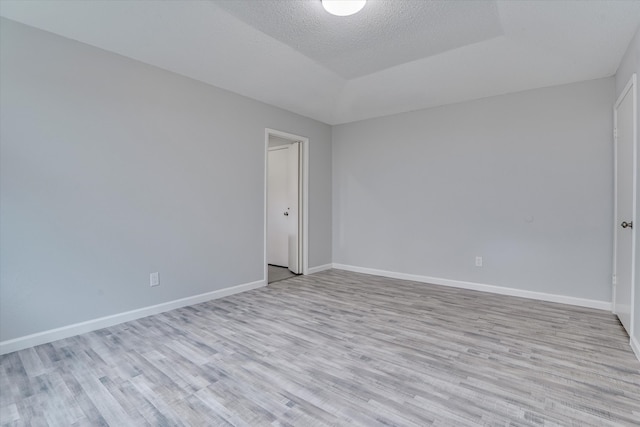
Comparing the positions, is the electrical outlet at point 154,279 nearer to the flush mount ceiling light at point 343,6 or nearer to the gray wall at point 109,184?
the gray wall at point 109,184

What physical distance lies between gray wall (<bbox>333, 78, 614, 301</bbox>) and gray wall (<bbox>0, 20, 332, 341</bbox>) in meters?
1.94

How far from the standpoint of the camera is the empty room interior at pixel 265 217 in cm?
185

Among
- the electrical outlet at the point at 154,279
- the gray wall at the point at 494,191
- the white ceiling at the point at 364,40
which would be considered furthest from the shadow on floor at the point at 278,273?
the white ceiling at the point at 364,40

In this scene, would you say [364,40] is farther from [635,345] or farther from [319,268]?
[319,268]

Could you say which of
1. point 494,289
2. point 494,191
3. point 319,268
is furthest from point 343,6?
point 319,268

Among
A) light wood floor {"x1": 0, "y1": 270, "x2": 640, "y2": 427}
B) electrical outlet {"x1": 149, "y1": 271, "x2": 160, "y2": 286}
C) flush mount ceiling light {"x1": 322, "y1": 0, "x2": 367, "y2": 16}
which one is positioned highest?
flush mount ceiling light {"x1": 322, "y1": 0, "x2": 367, "y2": 16}

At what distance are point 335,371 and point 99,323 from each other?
6.98 ft

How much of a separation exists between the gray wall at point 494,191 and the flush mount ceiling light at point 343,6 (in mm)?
2335

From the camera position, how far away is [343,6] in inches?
90.4

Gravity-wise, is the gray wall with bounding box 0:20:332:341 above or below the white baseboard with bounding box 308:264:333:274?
above

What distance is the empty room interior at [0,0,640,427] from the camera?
6.06ft

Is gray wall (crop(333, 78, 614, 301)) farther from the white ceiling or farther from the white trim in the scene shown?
the white ceiling

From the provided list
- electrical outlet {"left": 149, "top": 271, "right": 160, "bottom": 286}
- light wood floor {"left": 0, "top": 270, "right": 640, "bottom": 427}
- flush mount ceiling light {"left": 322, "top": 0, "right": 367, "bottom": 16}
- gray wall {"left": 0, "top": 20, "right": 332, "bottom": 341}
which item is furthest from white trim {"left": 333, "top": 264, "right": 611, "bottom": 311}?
flush mount ceiling light {"left": 322, "top": 0, "right": 367, "bottom": 16}

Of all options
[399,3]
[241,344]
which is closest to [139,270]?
[241,344]
